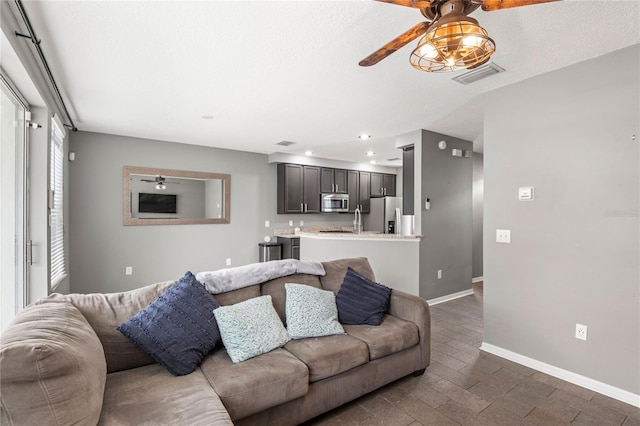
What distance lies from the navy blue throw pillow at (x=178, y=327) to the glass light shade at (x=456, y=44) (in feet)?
6.22

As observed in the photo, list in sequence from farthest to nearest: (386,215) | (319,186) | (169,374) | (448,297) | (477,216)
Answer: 1. (319,186)
2. (386,215)
3. (477,216)
4. (448,297)
5. (169,374)

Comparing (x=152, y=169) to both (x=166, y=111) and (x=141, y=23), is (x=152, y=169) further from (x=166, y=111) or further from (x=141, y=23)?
(x=141, y=23)

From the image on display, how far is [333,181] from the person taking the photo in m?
6.98

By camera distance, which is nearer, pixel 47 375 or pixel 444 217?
pixel 47 375

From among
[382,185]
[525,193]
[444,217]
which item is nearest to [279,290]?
[525,193]

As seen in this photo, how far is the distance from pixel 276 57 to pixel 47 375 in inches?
88.9

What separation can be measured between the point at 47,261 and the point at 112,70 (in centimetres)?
178

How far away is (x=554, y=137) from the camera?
2611mm

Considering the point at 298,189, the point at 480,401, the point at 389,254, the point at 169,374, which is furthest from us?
the point at 298,189

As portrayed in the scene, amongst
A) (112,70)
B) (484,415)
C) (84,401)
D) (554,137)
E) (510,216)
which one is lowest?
(484,415)

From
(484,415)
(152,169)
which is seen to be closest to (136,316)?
(484,415)

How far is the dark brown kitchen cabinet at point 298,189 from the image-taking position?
247 inches

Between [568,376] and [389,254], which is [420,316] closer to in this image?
[568,376]

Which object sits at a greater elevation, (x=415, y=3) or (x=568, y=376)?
(x=415, y=3)
